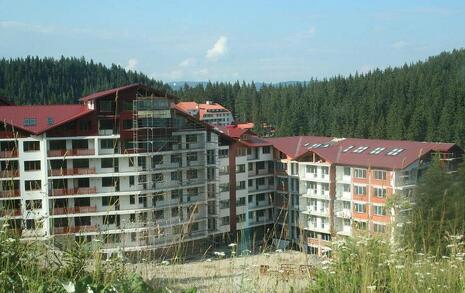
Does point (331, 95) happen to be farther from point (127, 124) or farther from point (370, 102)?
point (127, 124)

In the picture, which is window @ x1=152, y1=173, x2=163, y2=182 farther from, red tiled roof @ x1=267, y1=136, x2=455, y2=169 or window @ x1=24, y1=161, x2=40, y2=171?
red tiled roof @ x1=267, y1=136, x2=455, y2=169

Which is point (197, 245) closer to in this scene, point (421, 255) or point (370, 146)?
point (370, 146)

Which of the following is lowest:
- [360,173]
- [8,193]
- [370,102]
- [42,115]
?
[360,173]

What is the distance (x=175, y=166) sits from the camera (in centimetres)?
2253

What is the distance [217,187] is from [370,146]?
6792 mm

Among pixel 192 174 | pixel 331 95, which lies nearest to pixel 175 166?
pixel 192 174

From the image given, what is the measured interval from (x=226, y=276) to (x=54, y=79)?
70.9m

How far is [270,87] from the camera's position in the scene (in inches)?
2761

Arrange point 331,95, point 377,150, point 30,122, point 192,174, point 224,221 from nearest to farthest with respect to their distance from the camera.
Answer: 1. point 30,122
2. point 192,174
3. point 377,150
4. point 224,221
5. point 331,95

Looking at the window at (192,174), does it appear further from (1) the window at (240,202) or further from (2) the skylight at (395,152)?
(2) the skylight at (395,152)

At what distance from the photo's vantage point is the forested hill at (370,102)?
44875 mm

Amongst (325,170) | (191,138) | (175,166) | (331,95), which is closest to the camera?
(175,166)

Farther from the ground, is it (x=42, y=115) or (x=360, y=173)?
(x=42, y=115)

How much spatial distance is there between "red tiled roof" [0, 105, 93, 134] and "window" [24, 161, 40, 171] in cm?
123
